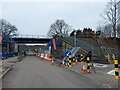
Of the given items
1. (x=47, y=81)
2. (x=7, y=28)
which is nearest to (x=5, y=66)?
(x=47, y=81)

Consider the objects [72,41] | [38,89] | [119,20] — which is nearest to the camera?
[38,89]

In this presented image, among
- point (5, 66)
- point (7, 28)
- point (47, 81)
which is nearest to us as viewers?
point (47, 81)

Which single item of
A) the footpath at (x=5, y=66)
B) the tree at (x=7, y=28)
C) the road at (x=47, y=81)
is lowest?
the road at (x=47, y=81)

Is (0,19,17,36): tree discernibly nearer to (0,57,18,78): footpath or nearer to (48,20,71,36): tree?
(48,20,71,36): tree

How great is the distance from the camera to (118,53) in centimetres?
3756

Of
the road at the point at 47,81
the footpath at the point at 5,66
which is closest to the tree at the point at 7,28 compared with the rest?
the footpath at the point at 5,66

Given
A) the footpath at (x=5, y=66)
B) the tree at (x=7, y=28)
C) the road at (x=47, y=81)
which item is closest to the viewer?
the road at (x=47, y=81)

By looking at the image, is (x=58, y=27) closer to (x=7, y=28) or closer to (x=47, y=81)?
(x=7, y=28)

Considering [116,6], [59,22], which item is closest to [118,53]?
[116,6]

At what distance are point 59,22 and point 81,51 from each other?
66.0 meters

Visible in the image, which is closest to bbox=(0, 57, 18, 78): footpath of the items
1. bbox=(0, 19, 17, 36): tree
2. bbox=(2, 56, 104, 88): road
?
bbox=(2, 56, 104, 88): road

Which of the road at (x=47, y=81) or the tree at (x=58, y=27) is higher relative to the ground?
the tree at (x=58, y=27)

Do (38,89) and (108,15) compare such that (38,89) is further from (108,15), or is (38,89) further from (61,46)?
(108,15)

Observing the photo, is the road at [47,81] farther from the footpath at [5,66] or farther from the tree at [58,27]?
the tree at [58,27]
